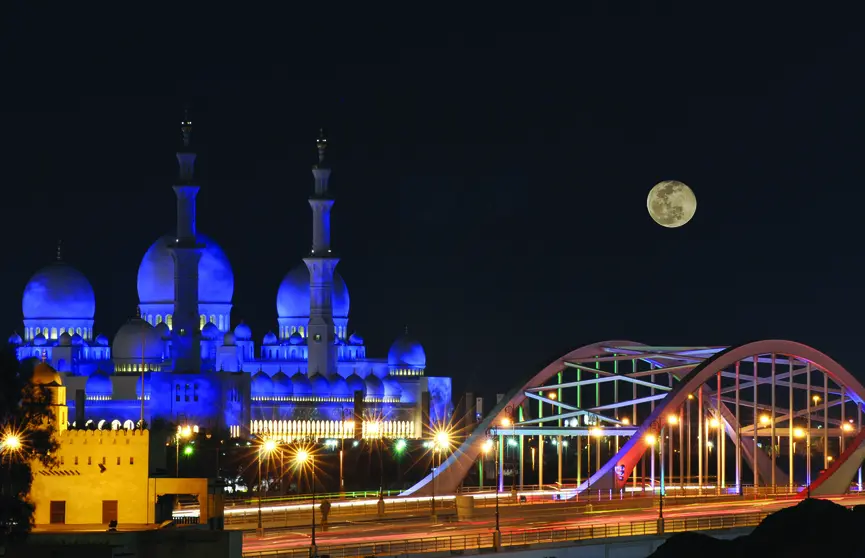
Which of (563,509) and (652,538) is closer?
(652,538)

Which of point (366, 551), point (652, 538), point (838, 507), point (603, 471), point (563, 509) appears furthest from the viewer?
point (603, 471)

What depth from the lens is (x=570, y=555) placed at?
60.6 m

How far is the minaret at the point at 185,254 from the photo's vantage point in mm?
121250

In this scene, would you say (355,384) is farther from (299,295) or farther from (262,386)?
(299,295)

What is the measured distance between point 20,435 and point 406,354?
9211cm

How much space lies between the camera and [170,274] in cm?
13638

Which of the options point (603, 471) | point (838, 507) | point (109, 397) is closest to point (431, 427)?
point (109, 397)

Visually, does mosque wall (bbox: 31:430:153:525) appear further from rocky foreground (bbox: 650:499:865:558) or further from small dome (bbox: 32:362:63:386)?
rocky foreground (bbox: 650:499:865:558)

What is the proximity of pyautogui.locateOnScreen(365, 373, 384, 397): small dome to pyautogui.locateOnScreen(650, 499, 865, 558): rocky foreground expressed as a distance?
93.6 metres

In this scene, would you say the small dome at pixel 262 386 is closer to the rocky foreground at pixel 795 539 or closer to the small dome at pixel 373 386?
the small dome at pixel 373 386

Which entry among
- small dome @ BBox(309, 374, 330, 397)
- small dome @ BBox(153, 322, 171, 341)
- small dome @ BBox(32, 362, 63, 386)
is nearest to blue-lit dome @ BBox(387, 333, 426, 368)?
small dome @ BBox(309, 374, 330, 397)

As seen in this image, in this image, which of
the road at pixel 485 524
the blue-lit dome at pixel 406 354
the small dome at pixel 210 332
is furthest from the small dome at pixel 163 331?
the road at pixel 485 524

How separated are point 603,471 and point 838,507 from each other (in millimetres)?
26838

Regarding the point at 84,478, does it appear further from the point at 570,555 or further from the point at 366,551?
the point at 570,555
